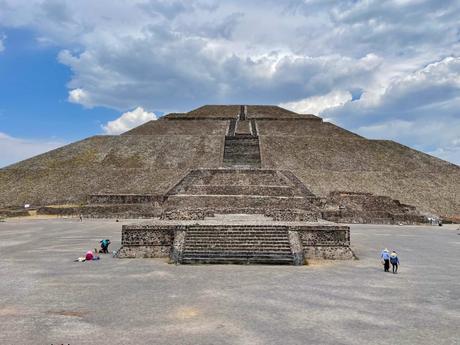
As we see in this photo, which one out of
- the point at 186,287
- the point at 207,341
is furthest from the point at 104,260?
the point at 207,341

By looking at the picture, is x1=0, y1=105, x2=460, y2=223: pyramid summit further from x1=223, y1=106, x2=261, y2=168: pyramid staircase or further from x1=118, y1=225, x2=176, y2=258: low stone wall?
x1=118, y1=225, x2=176, y2=258: low stone wall

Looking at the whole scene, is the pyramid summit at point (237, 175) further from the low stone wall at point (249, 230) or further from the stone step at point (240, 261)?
the stone step at point (240, 261)

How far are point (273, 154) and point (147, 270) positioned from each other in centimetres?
3900

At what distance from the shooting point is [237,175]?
1635 inches

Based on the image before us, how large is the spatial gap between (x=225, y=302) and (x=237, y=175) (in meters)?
30.8

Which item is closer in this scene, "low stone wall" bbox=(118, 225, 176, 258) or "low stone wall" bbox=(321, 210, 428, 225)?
"low stone wall" bbox=(118, 225, 176, 258)

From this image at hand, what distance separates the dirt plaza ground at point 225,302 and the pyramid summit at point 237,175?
31.8ft

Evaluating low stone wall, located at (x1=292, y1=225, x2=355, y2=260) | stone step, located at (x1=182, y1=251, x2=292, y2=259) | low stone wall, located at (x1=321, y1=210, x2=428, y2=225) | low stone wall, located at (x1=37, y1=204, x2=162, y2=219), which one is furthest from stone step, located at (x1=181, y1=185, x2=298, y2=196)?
stone step, located at (x1=182, y1=251, x2=292, y2=259)

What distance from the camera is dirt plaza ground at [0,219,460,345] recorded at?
28.1 feet

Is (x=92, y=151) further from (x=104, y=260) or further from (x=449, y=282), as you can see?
(x=449, y=282)

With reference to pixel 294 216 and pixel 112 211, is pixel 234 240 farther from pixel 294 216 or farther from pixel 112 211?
pixel 112 211

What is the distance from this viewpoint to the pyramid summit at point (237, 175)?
35.7 meters

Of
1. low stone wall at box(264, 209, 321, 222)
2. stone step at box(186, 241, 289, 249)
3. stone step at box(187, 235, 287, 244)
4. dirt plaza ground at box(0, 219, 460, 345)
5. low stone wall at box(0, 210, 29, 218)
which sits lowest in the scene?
dirt plaza ground at box(0, 219, 460, 345)

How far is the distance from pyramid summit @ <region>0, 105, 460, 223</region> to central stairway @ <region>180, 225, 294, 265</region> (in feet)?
21.0
